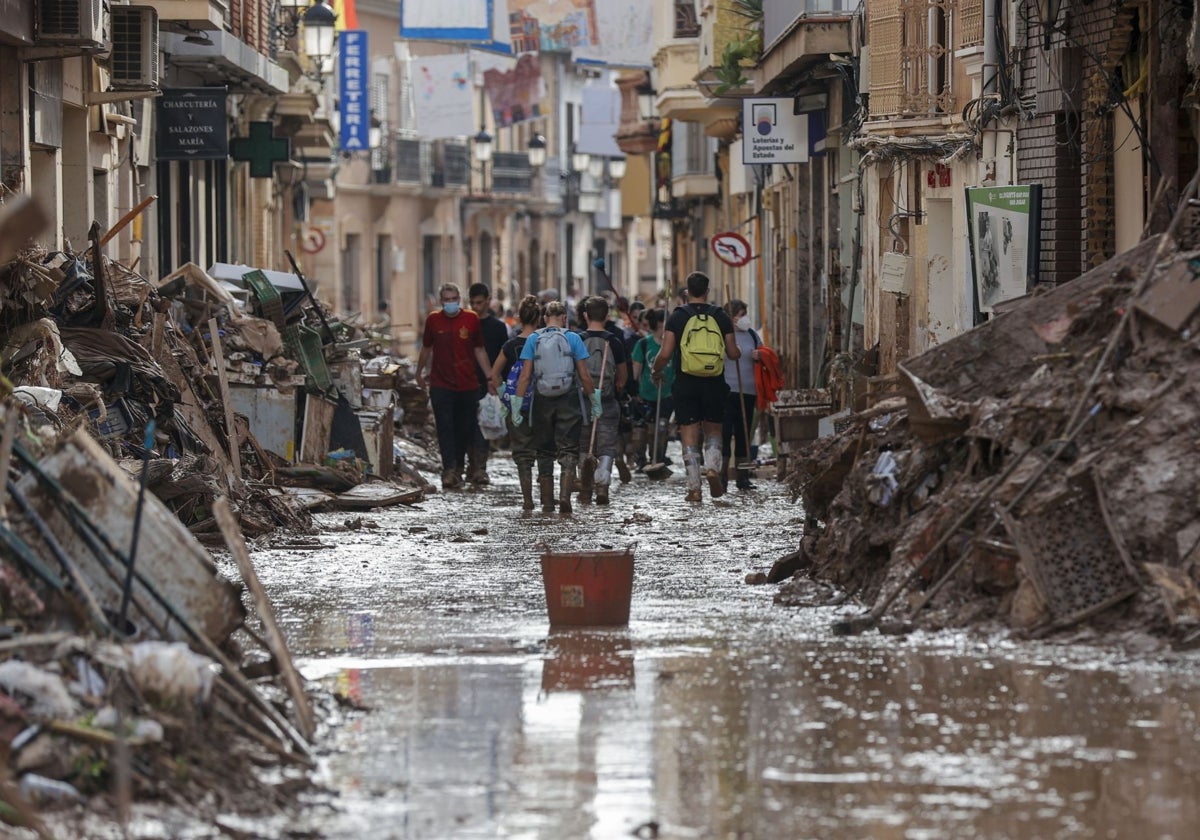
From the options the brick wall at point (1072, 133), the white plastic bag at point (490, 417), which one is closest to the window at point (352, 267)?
the white plastic bag at point (490, 417)

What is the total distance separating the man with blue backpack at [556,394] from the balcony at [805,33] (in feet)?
30.8

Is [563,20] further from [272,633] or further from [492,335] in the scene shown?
[272,633]

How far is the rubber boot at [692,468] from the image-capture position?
18250 mm

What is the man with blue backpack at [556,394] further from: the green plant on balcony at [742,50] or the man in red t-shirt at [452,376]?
the green plant on balcony at [742,50]

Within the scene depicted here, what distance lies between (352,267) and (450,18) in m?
14.9

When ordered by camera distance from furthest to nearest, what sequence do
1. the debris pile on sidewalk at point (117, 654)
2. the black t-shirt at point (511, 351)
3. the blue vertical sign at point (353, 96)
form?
the blue vertical sign at point (353, 96)
the black t-shirt at point (511, 351)
the debris pile on sidewalk at point (117, 654)

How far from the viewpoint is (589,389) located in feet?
56.4

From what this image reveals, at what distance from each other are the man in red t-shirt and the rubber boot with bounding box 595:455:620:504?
2073 millimetres

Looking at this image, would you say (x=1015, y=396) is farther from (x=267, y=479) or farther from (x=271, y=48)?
(x=271, y=48)

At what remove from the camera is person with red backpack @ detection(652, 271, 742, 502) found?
18219 millimetres

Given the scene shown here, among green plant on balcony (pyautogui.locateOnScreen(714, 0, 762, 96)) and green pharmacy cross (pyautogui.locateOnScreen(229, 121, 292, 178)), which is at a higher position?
green plant on balcony (pyautogui.locateOnScreen(714, 0, 762, 96))

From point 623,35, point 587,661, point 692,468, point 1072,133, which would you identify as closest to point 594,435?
point 692,468

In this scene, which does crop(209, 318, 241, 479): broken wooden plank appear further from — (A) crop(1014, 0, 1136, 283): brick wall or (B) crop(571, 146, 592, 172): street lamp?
(B) crop(571, 146, 592, 172): street lamp

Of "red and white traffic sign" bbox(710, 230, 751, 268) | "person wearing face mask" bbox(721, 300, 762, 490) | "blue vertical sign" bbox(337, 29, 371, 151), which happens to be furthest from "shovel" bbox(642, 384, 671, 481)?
"blue vertical sign" bbox(337, 29, 371, 151)
